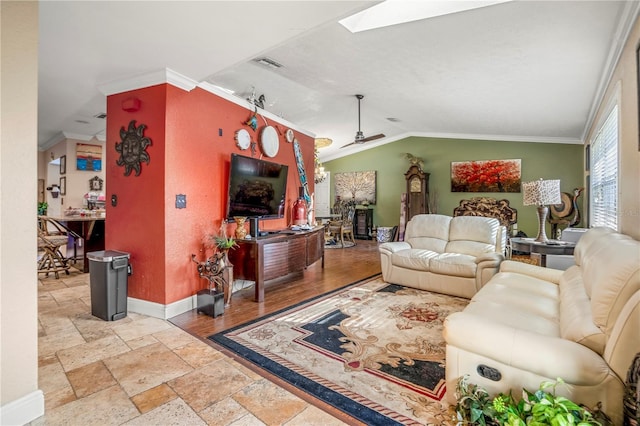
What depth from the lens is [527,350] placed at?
1.37 m

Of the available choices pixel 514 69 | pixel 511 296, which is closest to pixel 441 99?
pixel 514 69

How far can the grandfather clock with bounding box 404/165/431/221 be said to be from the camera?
7871 mm

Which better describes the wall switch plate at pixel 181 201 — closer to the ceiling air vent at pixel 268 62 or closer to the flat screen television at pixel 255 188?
the flat screen television at pixel 255 188

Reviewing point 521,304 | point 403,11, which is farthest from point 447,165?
point 521,304

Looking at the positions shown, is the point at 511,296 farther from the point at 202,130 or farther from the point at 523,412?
the point at 202,130

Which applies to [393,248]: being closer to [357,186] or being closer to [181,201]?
[181,201]

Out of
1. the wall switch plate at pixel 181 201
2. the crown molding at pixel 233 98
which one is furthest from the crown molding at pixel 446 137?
the wall switch plate at pixel 181 201

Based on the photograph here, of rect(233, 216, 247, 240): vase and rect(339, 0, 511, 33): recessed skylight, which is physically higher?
rect(339, 0, 511, 33): recessed skylight

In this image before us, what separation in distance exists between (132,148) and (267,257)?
1.83 meters

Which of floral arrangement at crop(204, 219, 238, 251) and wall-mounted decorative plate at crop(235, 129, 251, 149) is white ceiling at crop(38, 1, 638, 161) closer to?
wall-mounted decorative plate at crop(235, 129, 251, 149)

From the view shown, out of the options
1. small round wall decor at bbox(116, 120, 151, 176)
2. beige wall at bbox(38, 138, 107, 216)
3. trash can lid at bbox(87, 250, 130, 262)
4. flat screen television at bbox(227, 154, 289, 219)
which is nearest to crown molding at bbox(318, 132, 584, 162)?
flat screen television at bbox(227, 154, 289, 219)

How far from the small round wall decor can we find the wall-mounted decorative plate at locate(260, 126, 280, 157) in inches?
61.5

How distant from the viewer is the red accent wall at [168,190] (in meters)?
3.01

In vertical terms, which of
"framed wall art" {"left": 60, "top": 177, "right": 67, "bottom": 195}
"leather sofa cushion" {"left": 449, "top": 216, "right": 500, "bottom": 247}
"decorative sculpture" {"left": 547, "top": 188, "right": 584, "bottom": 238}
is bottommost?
"leather sofa cushion" {"left": 449, "top": 216, "right": 500, "bottom": 247}
